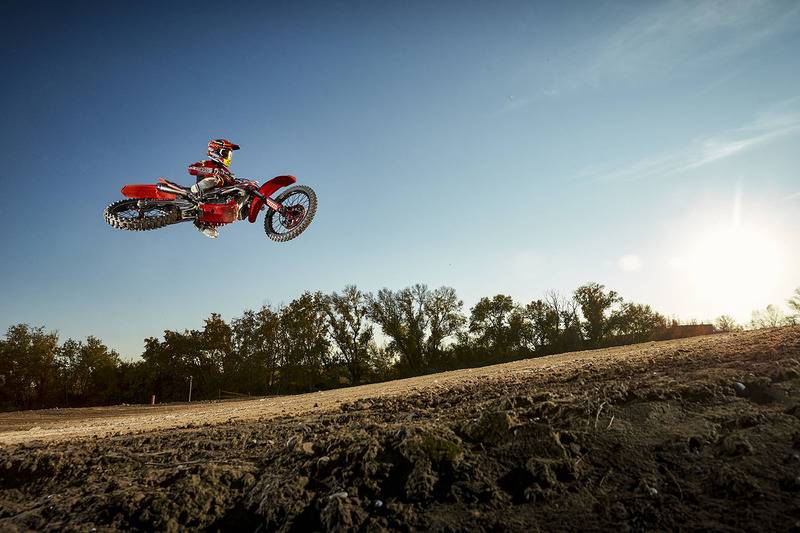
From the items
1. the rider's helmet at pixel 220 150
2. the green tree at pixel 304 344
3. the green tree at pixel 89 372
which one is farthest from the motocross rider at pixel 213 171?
the green tree at pixel 89 372

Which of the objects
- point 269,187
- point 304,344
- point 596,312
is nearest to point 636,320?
point 596,312

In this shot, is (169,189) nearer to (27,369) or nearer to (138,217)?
(138,217)

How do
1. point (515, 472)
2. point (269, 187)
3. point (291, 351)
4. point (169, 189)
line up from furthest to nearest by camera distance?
1. point (291, 351)
2. point (269, 187)
3. point (169, 189)
4. point (515, 472)

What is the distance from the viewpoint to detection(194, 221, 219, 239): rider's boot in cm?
824

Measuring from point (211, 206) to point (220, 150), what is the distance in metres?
1.12

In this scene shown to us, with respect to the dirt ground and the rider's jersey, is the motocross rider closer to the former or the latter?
the rider's jersey

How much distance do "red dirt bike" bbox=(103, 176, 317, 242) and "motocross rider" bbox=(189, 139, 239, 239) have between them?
0.11 m

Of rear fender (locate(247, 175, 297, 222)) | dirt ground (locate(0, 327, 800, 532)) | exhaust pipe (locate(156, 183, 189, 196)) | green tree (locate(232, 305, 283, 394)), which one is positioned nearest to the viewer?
dirt ground (locate(0, 327, 800, 532))

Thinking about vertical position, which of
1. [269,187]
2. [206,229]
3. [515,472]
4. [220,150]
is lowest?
[515,472]

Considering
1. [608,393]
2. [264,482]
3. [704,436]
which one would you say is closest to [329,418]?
[264,482]

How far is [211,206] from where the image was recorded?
8.08 m

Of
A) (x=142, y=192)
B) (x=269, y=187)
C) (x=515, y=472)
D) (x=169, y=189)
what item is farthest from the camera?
(x=269, y=187)

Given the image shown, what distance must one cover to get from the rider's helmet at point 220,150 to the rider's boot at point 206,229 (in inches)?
53.0

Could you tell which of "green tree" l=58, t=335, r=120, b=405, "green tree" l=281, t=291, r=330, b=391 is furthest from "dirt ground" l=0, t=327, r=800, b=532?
"green tree" l=58, t=335, r=120, b=405
